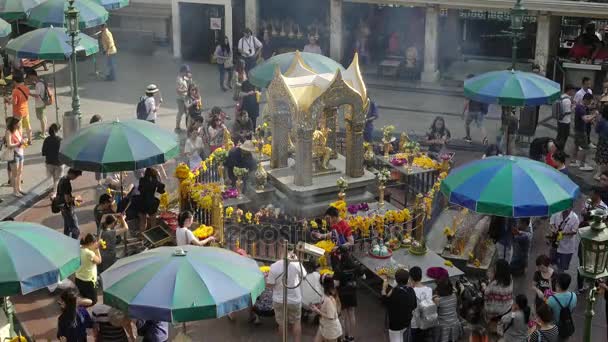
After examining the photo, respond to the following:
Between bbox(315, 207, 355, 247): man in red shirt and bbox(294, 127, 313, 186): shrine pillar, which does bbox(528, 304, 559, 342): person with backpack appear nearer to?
bbox(315, 207, 355, 247): man in red shirt

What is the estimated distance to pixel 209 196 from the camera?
1591cm

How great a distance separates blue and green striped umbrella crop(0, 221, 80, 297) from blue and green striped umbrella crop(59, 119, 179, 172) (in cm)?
316

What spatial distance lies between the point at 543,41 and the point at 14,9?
1511 cm

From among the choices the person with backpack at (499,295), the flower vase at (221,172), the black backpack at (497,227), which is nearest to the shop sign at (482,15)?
the flower vase at (221,172)

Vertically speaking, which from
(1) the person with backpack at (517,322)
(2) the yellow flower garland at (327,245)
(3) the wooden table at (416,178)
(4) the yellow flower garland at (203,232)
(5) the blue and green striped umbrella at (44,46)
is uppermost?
(5) the blue and green striped umbrella at (44,46)

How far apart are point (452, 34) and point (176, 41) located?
30.0 feet

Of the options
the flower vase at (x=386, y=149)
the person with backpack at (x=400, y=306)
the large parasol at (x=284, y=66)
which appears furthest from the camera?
the large parasol at (x=284, y=66)

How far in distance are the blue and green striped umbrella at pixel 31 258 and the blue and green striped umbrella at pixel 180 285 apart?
738 mm

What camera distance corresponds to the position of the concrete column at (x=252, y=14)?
28.9m

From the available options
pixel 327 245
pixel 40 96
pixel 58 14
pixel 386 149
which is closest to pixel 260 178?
pixel 386 149

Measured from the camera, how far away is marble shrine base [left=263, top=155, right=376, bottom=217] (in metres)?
16.5

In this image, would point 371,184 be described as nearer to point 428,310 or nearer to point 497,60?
point 428,310

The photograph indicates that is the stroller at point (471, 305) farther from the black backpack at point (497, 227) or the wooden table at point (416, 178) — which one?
the wooden table at point (416, 178)

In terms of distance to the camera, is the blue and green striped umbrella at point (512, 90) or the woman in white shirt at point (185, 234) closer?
the woman in white shirt at point (185, 234)
